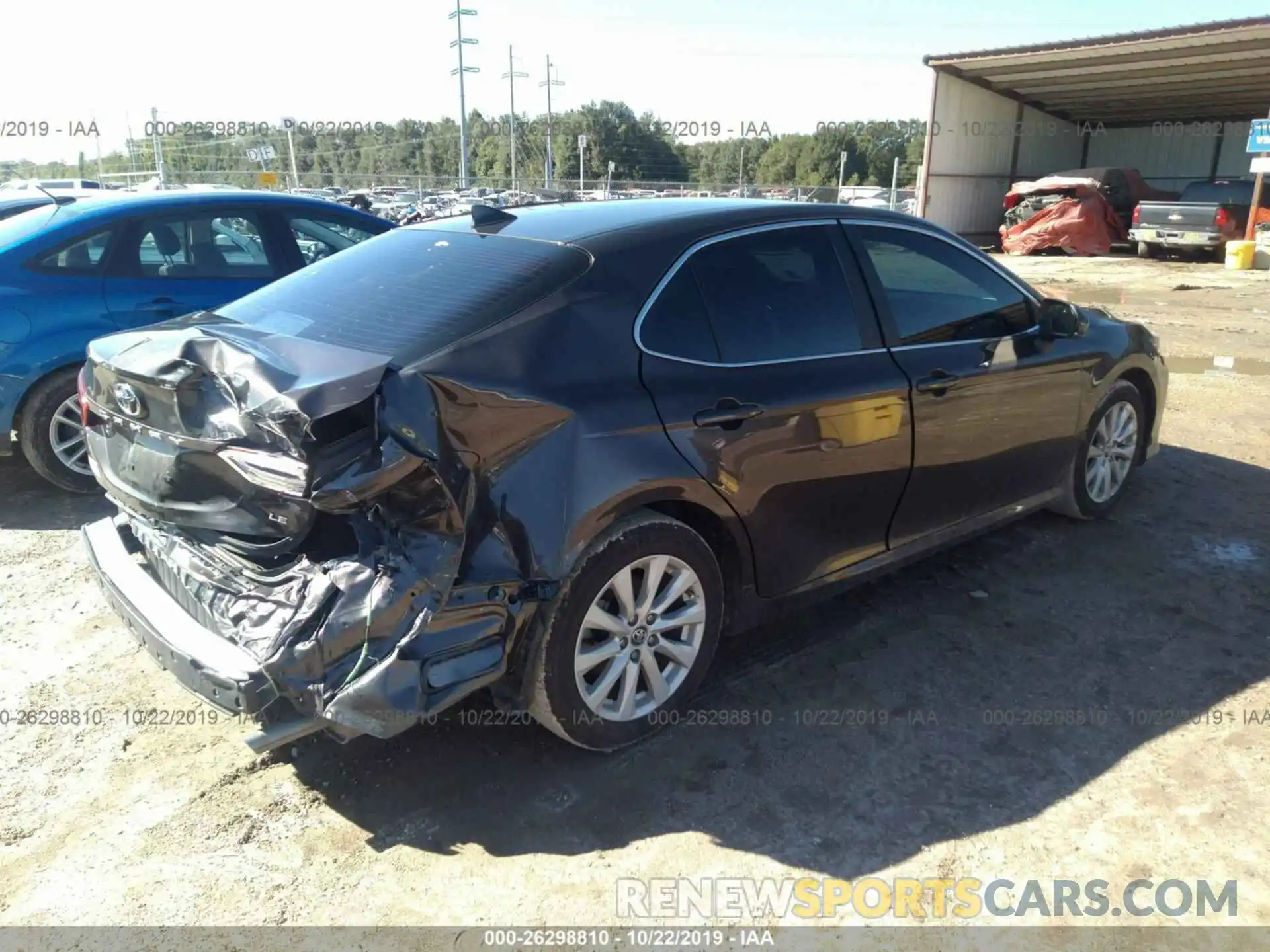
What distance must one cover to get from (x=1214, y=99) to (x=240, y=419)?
3056 centimetres

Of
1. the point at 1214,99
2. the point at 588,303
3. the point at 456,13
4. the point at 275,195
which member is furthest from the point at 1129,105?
the point at 456,13

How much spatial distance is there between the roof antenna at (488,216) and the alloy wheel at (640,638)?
1.50 metres

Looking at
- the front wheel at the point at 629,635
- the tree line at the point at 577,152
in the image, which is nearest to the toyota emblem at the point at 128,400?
the front wheel at the point at 629,635

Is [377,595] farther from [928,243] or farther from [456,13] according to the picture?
[456,13]

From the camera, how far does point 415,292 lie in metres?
3.09

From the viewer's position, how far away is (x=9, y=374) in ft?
16.5

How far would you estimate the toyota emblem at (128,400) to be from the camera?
3.01m

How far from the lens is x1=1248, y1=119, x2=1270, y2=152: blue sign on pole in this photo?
19.0m

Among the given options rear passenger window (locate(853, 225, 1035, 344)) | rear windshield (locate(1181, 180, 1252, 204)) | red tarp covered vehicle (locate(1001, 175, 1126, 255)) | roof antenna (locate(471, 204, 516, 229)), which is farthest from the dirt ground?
rear windshield (locate(1181, 180, 1252, 204))

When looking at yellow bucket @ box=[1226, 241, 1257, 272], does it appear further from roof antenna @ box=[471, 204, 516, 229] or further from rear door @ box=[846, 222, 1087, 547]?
roof antenna @ box=[471, 204, 516, 229]

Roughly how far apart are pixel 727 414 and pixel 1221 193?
76.4ft

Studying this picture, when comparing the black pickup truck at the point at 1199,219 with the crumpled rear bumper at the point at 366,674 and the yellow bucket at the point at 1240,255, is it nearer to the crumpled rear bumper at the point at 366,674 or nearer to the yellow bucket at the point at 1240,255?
the yellow bucket at the point at 1240,255
